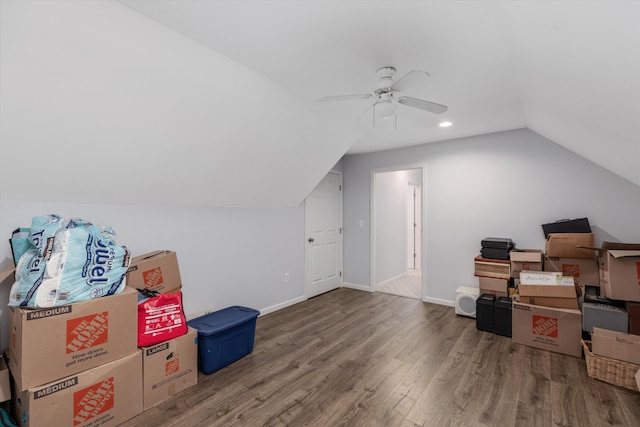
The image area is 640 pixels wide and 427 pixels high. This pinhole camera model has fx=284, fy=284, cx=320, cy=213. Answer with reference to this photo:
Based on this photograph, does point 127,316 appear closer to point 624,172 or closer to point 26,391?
point 26,391

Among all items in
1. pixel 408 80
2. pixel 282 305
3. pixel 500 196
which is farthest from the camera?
pixel 282 305

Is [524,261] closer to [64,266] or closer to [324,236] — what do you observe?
[324,236]

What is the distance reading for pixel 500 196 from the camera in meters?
3.88

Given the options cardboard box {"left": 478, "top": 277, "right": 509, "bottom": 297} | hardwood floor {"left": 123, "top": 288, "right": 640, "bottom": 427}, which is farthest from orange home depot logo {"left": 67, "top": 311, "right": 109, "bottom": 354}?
cardboard box {"left": 478, "top": 277, "right": 509, "bottom": 297}

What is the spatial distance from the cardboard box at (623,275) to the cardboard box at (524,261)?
0.64 meters

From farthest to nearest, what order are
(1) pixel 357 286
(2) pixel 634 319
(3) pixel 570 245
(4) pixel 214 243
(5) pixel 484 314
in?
1. (1) pixel 357 286
2. (5) pixel 484 314
3. (4) pixel 214 243
4. (3) pixel 570 245
5. (2) pixel 634 319

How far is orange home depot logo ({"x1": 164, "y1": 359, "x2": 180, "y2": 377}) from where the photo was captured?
215 cm

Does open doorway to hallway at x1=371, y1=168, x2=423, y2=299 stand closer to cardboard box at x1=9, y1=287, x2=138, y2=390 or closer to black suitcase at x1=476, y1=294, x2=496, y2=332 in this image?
black suitcase at x1=476, y1=294, x2=496, y2=332

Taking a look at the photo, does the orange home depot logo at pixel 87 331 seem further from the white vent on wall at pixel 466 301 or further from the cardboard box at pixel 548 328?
the white vent on wall at pixel 466 301

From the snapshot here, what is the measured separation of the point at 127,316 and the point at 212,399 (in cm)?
89

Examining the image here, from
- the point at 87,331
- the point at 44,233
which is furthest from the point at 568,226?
the point at 44,233

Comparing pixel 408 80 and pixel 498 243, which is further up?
pixel 408 80

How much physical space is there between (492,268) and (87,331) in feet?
13.3

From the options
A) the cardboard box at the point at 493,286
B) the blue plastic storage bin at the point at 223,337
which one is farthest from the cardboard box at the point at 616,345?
the blue plastic storage bin at the point at 223,337
